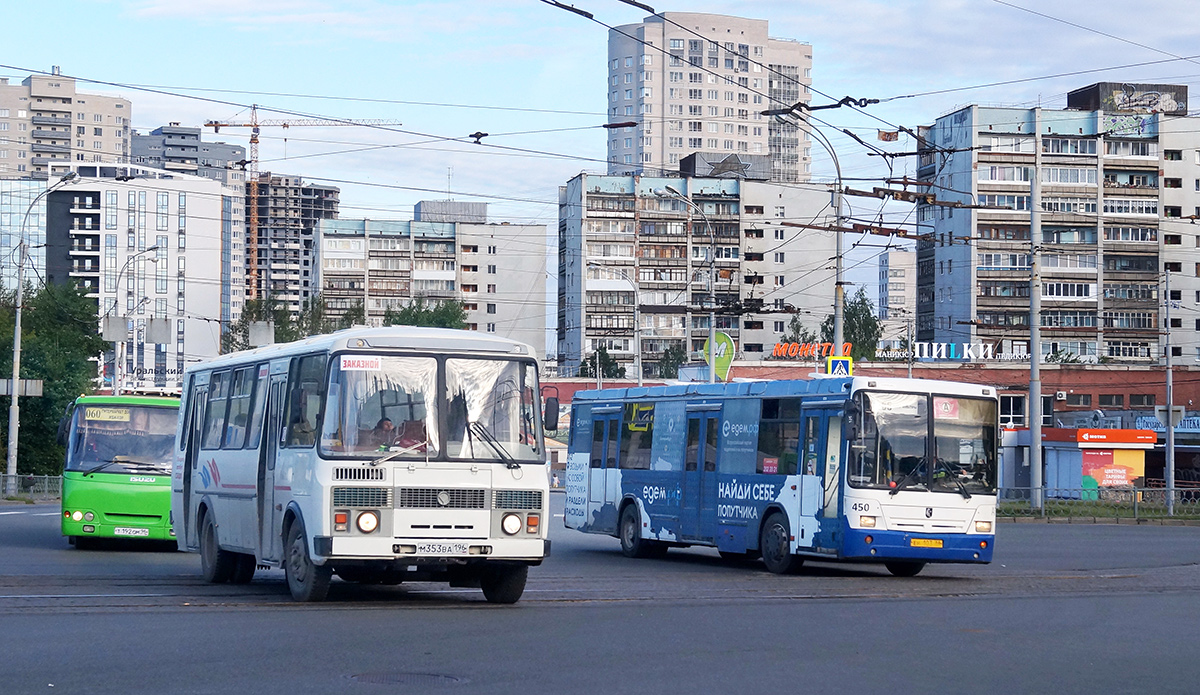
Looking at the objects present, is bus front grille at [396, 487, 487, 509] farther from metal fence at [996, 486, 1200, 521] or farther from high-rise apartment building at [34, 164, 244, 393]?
high-rise apartment building at [34, 164, 244, 393]

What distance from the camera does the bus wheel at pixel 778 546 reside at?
68.5 feet

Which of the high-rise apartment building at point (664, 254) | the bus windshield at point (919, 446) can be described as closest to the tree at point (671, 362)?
the high-rise apartment building at point (664, 254)

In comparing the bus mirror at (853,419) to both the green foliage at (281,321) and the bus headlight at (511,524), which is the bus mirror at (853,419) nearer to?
the bus headlight at (511,524)

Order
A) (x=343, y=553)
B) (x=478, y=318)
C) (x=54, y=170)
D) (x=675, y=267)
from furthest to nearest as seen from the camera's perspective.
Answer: (x=54, y=170), (x=478, y=318), (x=675, y=267), (x=343, y=553)

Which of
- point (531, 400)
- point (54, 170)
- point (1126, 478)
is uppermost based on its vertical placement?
point (54, 170)

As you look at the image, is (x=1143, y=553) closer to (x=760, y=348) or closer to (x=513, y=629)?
(x=513, y=629)

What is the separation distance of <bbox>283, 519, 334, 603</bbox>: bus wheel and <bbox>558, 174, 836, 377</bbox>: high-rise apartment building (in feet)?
364

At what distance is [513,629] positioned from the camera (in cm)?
1239

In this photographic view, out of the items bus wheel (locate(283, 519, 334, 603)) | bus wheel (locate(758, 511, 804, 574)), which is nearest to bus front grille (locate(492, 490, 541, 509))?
bus wheel (locate(283, 519, 334, 603))

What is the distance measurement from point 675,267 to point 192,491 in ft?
370

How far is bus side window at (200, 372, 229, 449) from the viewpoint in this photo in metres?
17.4

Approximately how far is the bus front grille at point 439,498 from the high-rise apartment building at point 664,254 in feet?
365

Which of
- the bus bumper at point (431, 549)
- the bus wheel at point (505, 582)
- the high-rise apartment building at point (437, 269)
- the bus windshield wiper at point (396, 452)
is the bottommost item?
the bus wheel at point (505, 582)

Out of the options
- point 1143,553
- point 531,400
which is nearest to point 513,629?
point 531,400
